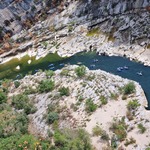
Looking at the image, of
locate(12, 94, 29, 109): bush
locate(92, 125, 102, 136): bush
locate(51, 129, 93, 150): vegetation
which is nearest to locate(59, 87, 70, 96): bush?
locate(12, 94, 29, 109): bush

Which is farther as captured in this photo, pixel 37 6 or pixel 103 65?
pixel 37 6

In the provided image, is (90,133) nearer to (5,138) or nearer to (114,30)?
(5,138)

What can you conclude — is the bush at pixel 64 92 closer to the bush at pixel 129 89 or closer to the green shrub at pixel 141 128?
the bush at pixel 129 89

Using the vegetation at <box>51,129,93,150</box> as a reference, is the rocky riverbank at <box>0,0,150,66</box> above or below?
below

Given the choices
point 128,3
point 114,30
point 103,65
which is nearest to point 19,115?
point 103,65

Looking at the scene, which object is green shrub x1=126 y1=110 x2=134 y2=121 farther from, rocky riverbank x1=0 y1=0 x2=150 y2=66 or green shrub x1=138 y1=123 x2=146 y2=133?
rocky riverbank x1=0 y1=0 x2=150 y2=66

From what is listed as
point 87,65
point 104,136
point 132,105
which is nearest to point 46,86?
point 132,105
